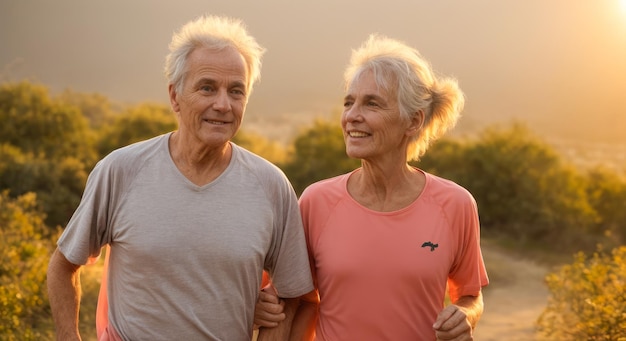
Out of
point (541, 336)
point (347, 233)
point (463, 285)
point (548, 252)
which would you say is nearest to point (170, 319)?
point (347, 233)

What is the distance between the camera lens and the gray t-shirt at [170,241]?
111 inches

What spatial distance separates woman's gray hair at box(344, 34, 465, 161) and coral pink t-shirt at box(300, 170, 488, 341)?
0.30m

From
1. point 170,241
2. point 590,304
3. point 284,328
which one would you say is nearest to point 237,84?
point 170,241

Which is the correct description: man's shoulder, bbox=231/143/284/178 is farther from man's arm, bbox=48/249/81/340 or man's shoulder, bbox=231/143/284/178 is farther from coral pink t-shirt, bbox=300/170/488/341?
man's arm, bbox=48/249/81/340

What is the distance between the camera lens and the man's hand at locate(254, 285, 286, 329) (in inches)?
119

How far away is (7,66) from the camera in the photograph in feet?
64.6

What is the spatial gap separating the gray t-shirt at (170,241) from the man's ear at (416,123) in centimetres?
73

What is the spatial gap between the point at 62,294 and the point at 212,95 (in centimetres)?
100

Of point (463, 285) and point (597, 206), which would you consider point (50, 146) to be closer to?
point (597, 206)

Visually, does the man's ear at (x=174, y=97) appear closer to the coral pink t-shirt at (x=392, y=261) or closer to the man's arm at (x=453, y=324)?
the coral pink t-shirt at (x=392, y=261)

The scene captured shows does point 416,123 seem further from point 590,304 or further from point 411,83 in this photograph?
point 590,304

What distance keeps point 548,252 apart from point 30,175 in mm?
11013

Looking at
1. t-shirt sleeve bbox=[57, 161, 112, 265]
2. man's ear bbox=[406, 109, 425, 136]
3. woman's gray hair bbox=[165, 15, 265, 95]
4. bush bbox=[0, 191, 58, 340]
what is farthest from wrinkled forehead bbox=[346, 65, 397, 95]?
bush bbox=[0, 191, 58, 340]

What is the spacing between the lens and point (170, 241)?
2.80m
